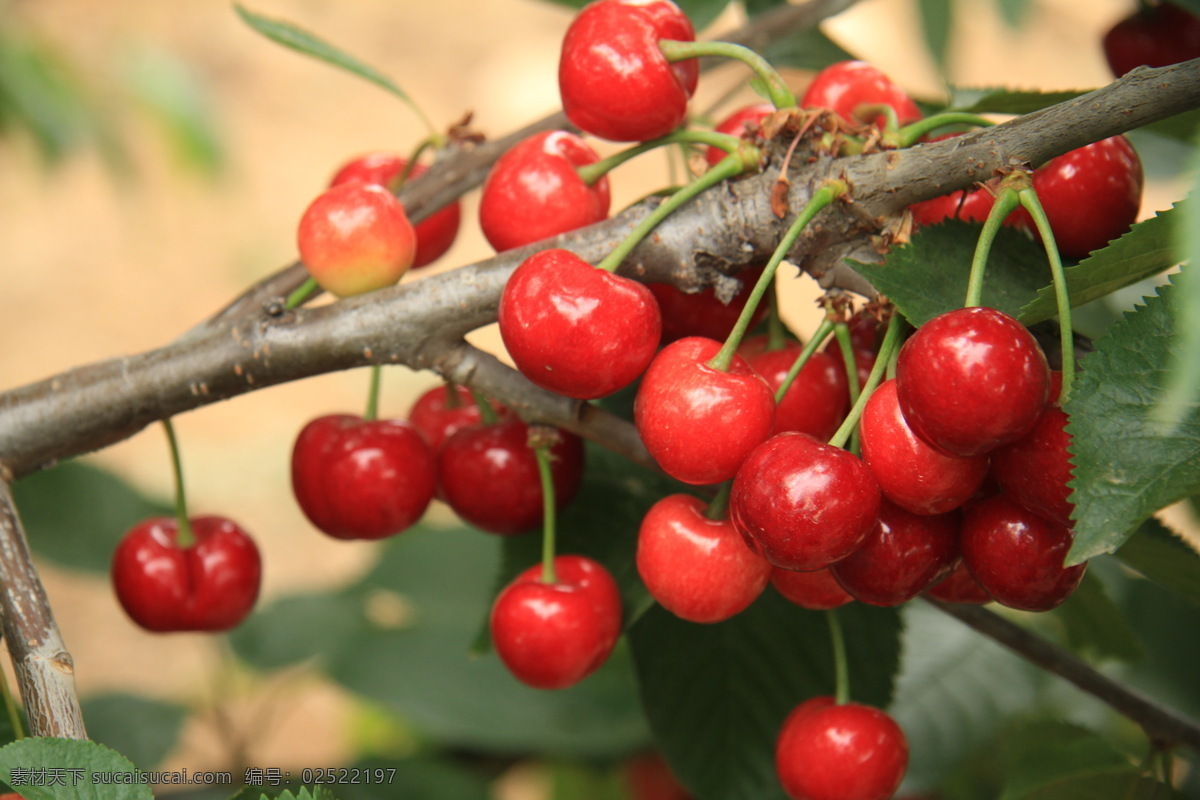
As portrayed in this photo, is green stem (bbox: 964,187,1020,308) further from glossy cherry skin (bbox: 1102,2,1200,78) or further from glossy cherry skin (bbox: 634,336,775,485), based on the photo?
glossy cherry skin (bbox: 1102,2,1200,78)

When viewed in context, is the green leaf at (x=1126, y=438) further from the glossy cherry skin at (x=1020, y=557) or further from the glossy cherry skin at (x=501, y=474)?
the glossy cherry skin at (x=501, y=474)

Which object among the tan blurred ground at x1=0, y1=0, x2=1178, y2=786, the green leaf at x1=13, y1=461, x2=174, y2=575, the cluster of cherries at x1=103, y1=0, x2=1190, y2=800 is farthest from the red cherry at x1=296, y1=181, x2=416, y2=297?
the tan blurred ground at x1=0, y1=0, x2=1178, y2=786

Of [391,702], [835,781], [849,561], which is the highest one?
[849,561]

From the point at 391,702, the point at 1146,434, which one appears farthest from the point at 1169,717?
the point at 391,702

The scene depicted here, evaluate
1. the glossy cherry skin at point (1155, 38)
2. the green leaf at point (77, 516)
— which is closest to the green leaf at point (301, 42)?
the glossy cherry skin at point (1155, 38)

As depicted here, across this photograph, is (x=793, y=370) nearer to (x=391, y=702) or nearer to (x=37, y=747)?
(x=37, y=747)

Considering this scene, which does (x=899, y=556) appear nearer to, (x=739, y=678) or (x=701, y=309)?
(x=701, y=309)

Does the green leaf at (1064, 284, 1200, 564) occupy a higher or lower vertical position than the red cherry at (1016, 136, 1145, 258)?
lower
